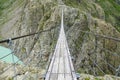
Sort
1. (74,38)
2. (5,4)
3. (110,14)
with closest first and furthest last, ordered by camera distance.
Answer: (74,38)
(110,14)
(5,4)

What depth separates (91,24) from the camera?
1578 inches

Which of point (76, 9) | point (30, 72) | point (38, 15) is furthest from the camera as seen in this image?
point (38, 15)

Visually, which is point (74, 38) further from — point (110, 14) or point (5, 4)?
point (5, 4)

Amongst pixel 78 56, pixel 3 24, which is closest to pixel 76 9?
pixel 78 56

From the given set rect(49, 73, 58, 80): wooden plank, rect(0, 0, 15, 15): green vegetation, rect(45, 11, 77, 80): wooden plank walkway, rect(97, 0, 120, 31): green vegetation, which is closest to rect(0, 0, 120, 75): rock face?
rect(45, 11, 77, 80): wooden plank walkway

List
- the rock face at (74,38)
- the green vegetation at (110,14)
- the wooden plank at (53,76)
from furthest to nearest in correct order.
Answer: the green vegetation at (110,14)
the rock face at (74,38)
the wooden plank at (53,76)

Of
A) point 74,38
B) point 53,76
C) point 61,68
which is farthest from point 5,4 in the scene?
point 53,76

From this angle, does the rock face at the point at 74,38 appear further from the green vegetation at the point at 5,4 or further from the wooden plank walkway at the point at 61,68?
the green vegetation at the point at 5,4

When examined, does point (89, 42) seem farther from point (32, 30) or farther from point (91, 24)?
point (32, 30)

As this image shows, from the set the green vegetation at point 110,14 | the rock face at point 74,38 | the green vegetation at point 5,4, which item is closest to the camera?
the rock face at point 74,38

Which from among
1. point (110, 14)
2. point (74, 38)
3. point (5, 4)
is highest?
point (5, 4)

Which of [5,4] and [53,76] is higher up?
[5,4]

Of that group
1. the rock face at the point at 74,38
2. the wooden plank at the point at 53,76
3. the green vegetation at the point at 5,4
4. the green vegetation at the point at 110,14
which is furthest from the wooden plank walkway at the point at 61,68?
the green vegetation at the point at 5,4

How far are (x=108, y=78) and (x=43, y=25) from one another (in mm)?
34570
